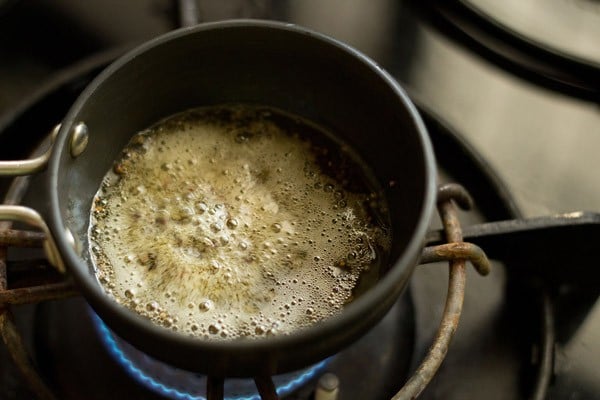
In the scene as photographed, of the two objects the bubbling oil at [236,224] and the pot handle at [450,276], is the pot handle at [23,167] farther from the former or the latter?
the pot handle at [450,276]

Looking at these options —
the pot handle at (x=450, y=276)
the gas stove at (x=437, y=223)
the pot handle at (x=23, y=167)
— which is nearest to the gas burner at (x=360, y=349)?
the gas stove at (x=437, y=223)

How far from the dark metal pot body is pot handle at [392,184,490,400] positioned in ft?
0.14

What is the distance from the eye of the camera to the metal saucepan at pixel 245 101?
1.59 ft

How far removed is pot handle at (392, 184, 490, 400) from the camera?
0.58 metres

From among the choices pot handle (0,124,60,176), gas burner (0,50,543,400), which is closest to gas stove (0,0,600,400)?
gas burner (0,50,543,400)

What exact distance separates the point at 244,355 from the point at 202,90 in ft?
1.25

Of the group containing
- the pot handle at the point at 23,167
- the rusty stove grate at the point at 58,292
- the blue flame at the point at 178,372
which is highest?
the pot handle at the point at 23,167

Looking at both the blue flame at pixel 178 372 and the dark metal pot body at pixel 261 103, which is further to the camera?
the blue flame at pixel 178 372

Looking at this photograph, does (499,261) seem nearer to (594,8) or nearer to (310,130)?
(310,130)

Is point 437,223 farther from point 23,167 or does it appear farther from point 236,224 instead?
point 23,167

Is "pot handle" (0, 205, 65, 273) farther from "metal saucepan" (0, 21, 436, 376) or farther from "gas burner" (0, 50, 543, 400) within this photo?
"gas burner" (0, 50, 543, 400)

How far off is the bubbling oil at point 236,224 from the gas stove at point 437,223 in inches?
2.9

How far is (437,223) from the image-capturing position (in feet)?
2.62

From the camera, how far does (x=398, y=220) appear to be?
27.3 inches
